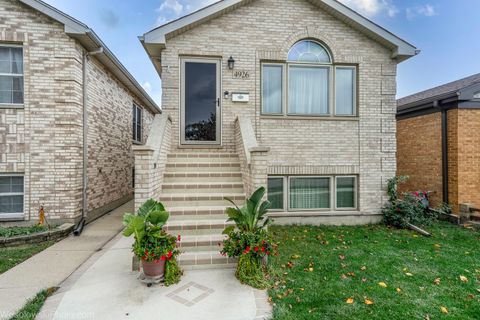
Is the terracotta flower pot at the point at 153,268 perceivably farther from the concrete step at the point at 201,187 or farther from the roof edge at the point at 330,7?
the roof edge at the point at 330,7

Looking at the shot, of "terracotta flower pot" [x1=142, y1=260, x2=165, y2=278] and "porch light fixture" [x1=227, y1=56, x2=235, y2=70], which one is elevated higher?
"porch light fixture" [x1=227, y1=56, x2=235, y2=70]

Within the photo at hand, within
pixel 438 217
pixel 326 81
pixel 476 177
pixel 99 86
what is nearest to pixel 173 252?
pixel 326 81

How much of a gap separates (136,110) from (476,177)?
1331 centimetres

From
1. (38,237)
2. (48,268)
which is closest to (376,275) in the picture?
(48,268)

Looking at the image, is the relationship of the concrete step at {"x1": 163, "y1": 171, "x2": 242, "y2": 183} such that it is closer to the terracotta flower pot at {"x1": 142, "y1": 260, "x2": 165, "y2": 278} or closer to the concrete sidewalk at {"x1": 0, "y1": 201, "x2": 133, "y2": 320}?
the concrete sidewalk at {"x1": 0, "y1": 201, "x2": 133, "y2": 320}

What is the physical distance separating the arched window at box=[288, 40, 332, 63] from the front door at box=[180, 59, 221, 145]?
208 centimetres

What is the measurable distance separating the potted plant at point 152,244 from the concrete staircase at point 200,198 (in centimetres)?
44

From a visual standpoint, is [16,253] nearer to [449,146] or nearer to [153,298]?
[153,298]

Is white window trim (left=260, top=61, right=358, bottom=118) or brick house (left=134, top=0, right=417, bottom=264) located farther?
white window trim (left=260, top=61, right=358, bottom=118)

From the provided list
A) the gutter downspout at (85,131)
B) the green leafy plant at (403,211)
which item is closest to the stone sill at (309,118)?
the green leafy plant at (403,211)

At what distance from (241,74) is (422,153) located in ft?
21.4

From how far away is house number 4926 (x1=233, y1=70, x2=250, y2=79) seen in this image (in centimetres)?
696

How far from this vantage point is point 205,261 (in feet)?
13.8

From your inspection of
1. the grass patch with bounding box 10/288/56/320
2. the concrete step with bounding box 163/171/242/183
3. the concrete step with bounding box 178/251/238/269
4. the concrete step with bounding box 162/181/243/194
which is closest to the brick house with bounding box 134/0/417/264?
the concrete step with bounding box 163/171/242/183
